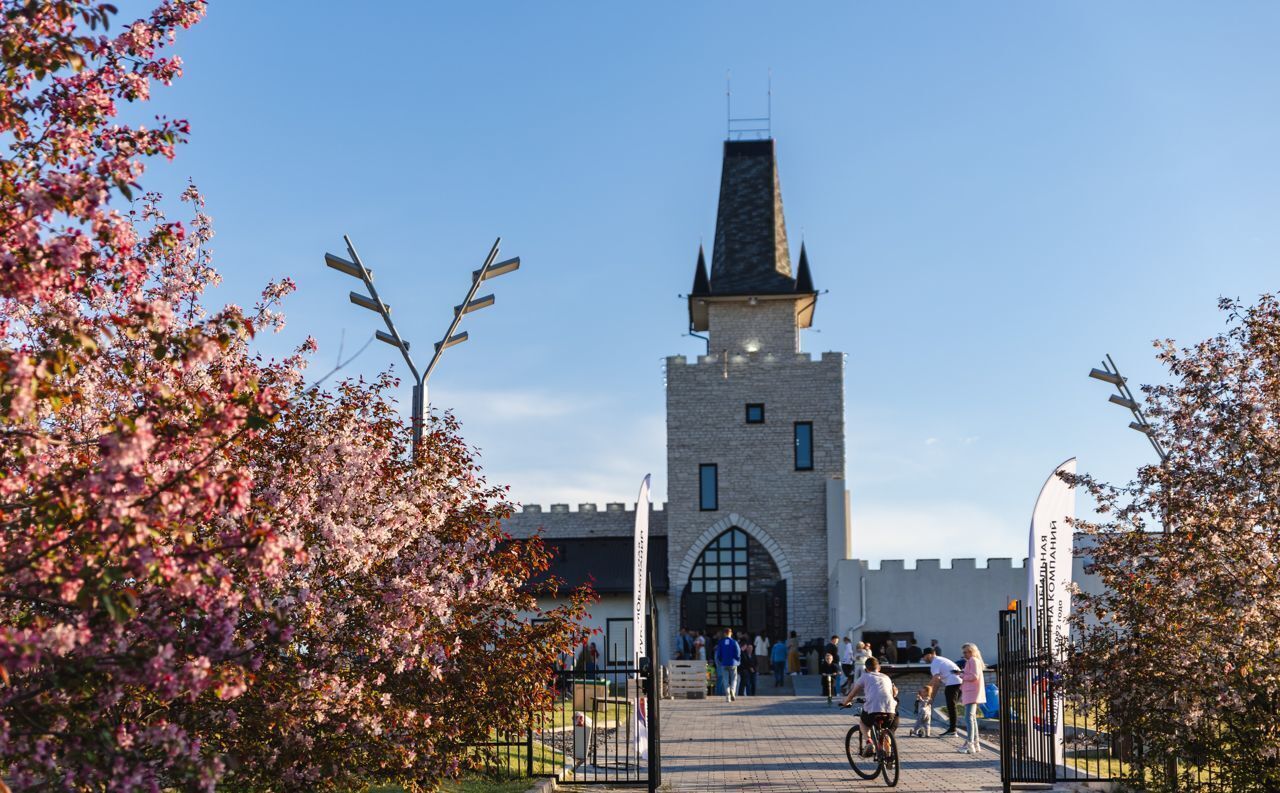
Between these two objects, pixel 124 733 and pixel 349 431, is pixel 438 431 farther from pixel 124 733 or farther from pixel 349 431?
pixel 124 733

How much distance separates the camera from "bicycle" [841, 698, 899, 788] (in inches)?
582

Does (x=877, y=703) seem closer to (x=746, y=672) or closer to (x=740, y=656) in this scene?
(x=746, y=672)

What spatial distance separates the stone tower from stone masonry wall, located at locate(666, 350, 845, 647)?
1.3 inches

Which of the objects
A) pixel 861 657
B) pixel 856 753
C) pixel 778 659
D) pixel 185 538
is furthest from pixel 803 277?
pixel 185 538

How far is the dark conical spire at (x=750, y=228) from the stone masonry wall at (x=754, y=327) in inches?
27.5

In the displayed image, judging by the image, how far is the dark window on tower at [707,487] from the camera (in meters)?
46.0

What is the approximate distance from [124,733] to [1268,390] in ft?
33.1

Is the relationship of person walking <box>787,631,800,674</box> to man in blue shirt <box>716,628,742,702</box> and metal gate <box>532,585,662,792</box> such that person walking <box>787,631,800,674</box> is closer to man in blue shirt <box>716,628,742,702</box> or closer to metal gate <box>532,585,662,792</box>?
man in blue shirt <box>716,628,742,702</box>

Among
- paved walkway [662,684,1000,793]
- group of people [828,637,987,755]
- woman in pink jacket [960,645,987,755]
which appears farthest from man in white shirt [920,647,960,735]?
woman in pink jacket [960,645,987,755]

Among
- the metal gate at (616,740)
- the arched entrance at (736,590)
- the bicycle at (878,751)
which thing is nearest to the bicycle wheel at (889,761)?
the bicycle at (878,751)

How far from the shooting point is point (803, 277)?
48.3 meters

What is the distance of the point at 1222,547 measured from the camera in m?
12.1

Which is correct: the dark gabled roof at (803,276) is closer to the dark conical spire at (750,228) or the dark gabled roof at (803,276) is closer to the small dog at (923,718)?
the dark conical spire at (750,228)

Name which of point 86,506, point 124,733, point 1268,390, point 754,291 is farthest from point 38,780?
point 754,291
